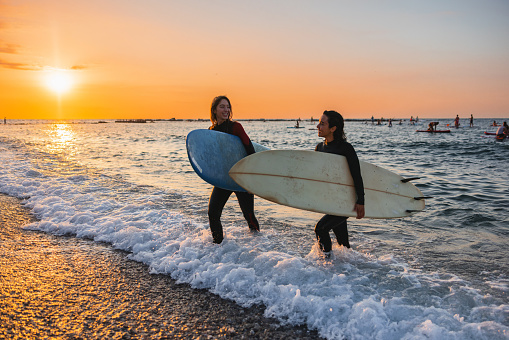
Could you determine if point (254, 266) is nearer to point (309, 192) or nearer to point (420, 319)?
point (309, 192)

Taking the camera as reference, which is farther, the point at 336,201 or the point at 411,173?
the point at 411,173

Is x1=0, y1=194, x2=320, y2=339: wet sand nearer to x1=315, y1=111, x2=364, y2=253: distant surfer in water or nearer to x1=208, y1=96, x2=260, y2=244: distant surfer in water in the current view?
x1=208, y1=96, x2=260, y2=244: distant surfer in water

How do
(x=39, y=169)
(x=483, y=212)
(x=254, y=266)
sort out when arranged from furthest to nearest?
(x=39, y=169)
(x=483, y=212)
(x=254, y=266)

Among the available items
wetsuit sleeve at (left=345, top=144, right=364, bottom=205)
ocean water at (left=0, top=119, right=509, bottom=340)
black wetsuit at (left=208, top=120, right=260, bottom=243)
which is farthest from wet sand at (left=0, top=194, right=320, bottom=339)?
wetsuit sleeve at (left=345, top=144, right=364, bottom=205)

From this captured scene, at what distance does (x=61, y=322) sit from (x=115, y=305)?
39 cm

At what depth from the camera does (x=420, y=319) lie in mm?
2541

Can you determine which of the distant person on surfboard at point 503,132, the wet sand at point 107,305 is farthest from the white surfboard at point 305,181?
the distant person on surfboard at point 503,132

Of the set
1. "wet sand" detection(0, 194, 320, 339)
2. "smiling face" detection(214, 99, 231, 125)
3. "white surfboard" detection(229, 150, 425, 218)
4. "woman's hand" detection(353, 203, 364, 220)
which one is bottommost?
"wet sand" detection(0, 194, 320, 339)

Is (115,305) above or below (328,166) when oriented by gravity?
below

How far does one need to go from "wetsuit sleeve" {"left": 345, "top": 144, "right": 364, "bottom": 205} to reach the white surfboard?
14cm

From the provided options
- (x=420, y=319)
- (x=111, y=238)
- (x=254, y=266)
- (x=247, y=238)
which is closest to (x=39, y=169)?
(x=111, y=238)

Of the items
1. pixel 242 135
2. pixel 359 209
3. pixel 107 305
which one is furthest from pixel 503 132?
pixel 107 305

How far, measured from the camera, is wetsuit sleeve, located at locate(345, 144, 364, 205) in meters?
3.30

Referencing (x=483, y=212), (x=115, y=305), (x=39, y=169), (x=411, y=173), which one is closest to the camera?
(x=115, y=305)
